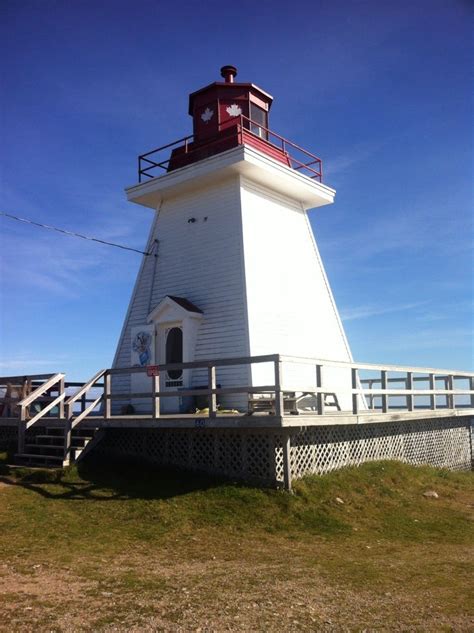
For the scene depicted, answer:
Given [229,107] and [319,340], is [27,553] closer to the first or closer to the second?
[319,340]

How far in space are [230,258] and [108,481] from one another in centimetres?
669

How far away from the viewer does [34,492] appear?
36.4ft

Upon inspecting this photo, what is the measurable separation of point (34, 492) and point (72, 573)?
4230mm

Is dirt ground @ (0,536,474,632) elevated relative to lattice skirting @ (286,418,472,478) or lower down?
lower down

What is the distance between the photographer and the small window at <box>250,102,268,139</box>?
17.8 meters

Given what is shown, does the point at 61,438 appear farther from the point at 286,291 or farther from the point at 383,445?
the point at 383,445

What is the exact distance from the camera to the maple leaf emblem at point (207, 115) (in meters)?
17.9

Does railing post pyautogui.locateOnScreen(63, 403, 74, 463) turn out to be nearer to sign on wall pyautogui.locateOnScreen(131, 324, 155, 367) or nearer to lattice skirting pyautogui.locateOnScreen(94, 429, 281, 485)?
lattice skirting pyautogui.locateOnScreen(94, 429, 281, 485)

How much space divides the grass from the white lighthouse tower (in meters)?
4.12

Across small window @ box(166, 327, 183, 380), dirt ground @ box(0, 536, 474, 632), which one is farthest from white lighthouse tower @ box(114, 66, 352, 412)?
dirt ground @ box(0, 536, 474, 632)

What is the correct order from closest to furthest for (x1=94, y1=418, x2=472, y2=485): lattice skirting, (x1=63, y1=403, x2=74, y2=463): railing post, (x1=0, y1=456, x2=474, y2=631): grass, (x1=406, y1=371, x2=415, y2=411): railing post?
(x1=0, y1=456, x2=474, y2=631): grass → (x1=94, y1=418, x2=472, y2=485): lattice skirting → (x1=63, y1=403, x2=74, y2=463): railing post → (x1=406, y1=371, x2=415, y2=411): railing post

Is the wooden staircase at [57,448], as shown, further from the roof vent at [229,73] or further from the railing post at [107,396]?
the roof vent at [229,73]

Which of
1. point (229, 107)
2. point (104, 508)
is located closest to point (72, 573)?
point (104, 508)

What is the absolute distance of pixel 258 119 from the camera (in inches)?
714
